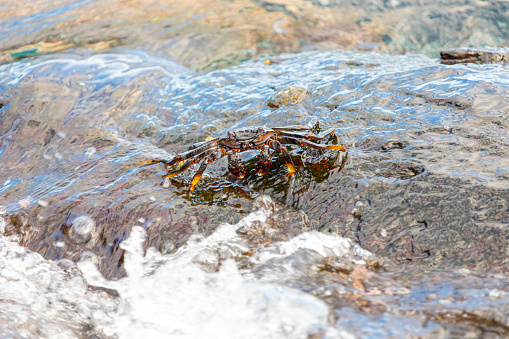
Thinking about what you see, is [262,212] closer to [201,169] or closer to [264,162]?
[264,162]

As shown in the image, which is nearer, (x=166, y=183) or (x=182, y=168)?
(x=182, y=168)

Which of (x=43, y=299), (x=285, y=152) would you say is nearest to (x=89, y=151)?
(x=43, y=299)

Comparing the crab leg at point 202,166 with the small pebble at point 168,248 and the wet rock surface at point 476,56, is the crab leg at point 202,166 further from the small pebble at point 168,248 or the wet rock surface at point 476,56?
the wet rock surface at point 476,56

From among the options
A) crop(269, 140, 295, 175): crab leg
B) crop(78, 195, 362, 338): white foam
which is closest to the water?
crop(78, 195, 362, 338): white foam

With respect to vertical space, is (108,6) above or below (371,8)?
above

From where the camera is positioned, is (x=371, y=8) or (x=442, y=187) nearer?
(x=442, y=187)

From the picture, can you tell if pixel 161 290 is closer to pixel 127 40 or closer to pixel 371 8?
pixel 127 40

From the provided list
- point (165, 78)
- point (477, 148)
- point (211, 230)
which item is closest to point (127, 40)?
point (165, 78)
